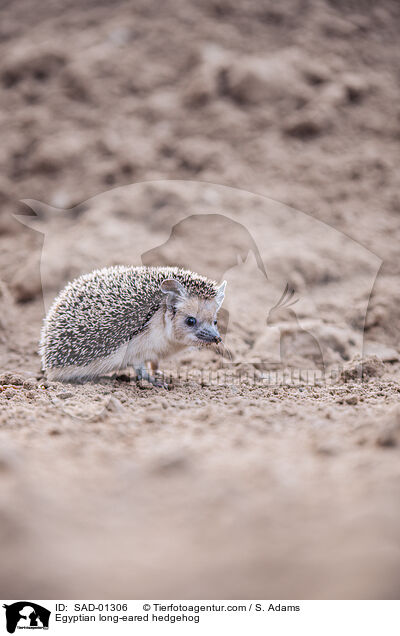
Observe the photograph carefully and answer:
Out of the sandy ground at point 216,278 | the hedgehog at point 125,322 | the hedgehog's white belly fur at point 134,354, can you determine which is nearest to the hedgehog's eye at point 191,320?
the hedgehog at point 125,322

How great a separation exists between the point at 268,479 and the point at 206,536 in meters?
0.49

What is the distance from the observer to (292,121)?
7.83 meters

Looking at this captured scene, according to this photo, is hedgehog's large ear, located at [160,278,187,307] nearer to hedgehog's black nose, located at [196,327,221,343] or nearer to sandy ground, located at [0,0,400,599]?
hedgehog's black nose, located at [196,327,221,343]

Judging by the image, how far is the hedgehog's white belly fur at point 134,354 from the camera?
4242mm

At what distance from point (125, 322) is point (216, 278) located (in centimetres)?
207

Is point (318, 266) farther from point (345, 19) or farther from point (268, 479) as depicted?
point (345, 19)

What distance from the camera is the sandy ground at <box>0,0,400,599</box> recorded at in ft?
6.32

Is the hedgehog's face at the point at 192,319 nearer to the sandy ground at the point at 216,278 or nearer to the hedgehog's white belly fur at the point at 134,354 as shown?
the hedgehog's white belly fur at the point at 134,354
